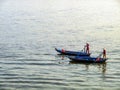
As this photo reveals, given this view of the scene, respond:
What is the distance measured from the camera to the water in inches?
1944

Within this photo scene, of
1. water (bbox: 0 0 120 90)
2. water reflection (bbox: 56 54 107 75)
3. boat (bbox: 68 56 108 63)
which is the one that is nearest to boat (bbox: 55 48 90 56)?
water (bbox: 0 0 120 90)

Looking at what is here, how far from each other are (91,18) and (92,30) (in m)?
24.4

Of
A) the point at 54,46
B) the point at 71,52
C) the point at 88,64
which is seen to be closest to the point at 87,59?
the point at 88,64

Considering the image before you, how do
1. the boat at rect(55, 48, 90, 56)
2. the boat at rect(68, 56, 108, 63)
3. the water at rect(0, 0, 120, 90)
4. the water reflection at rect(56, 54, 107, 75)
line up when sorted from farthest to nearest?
1. the boat at rect(55, 48, 90, 56)
2. the boat at rect(68, 56, 108, 63)
3. the water reflection at rect(56, 54, 107, 75)
4. the water at rect(0, 0, 120, 90)

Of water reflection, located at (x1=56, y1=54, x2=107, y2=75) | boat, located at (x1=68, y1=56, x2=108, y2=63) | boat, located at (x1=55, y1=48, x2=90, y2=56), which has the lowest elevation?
water reflection, located at (x1=56, y1=54, x2=107, y2=75)

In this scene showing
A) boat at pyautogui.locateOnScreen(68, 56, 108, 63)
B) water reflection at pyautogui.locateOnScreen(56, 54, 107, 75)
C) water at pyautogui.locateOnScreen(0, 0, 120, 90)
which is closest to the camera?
water at pyautogui.locateOnScreen(0, 0, 120, 90)

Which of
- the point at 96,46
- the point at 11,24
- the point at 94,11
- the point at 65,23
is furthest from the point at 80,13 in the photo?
the point at 96,46

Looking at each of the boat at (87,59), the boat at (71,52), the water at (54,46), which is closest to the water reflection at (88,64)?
the water at (54,46)

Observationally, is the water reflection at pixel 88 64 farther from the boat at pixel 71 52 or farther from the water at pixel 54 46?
the boat at pixel 71 52

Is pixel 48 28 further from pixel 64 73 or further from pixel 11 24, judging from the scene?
pixel 64 73

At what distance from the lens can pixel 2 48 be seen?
7106cm

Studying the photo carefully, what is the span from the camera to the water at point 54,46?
162 feet

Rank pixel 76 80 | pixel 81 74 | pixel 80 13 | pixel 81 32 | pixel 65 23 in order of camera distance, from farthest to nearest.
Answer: pixel 80 13
pixel 65 23
pixel 81 32
pixel 81 74
pixel 76 80

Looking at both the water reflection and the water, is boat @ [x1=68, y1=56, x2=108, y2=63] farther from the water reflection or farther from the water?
the water
